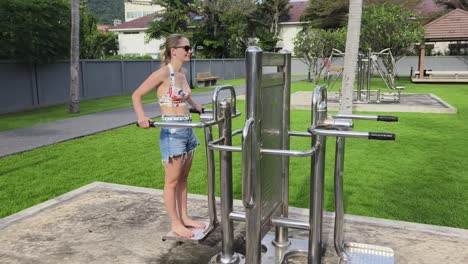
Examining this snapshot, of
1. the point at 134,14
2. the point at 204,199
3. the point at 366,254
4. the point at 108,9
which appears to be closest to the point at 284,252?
the point at 366,254

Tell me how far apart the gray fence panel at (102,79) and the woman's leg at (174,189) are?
13818mm

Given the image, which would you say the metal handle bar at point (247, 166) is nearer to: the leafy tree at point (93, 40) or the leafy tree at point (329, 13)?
the leafy tree at point (93, 40)

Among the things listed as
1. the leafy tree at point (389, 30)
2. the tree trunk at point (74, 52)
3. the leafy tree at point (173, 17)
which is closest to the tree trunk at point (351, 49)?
the tree trunk at point (74, 52)

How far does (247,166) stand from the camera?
2.56 metres

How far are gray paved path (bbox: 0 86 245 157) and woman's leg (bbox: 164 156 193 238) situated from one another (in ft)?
15.3

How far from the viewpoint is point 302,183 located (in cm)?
543

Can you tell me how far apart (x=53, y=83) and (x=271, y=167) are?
1362cm

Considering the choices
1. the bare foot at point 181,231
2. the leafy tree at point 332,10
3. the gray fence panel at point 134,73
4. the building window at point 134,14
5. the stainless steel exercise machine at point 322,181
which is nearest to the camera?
the stainless steel exercise machine at point 322,181

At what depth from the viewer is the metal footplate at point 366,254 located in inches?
126

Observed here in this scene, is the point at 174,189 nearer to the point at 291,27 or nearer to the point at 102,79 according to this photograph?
the point at 102,79

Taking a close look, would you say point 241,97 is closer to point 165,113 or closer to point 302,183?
point 302,183

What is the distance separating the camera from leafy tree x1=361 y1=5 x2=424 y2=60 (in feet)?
65.8

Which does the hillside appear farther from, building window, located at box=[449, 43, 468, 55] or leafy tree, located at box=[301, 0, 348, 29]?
building window, located at box=[449, 43, 468, 55]

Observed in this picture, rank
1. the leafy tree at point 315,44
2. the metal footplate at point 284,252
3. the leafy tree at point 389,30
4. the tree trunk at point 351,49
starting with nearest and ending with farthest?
1. the metal footplate at point 284,252
2. the tree trunk at point 351,49
3. the leafy tree at point 389,30
4. the leafy tree at point 315,44
